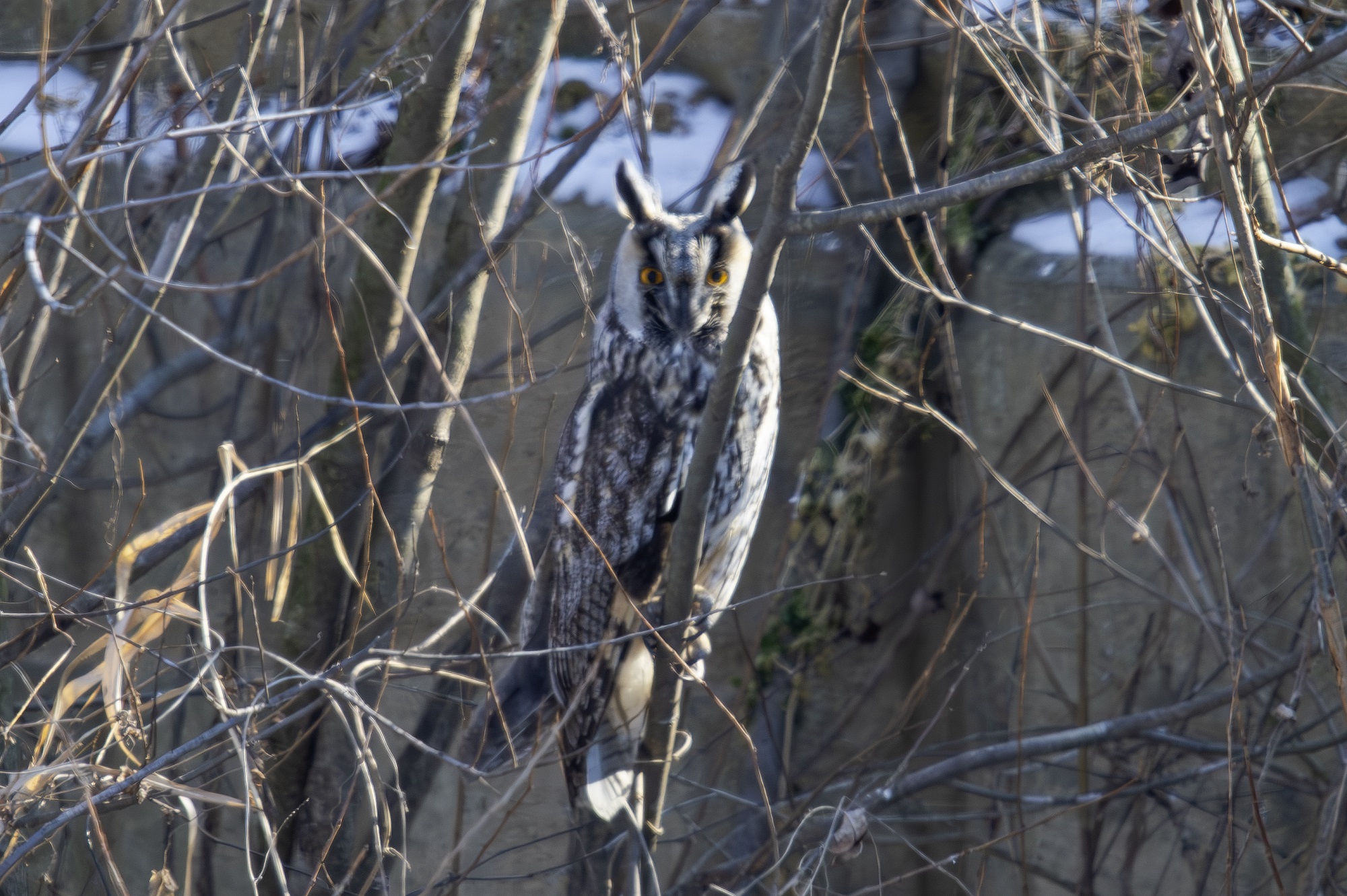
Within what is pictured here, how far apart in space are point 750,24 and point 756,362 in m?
2.50

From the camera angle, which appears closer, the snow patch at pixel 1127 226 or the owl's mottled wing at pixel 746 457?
the owl's mottled wing at pixel 746 457

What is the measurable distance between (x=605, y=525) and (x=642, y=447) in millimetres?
221

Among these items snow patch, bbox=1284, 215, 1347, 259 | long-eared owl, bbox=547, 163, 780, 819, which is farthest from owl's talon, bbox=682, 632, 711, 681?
Answer: snow patch, bbox=1284, 215, 1347, 259

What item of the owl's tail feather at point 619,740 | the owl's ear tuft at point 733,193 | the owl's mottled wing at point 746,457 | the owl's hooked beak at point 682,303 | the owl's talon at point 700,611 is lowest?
the owl's tail feather at point 619,740

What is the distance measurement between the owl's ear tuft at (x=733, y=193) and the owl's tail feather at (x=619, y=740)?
1.10 metres

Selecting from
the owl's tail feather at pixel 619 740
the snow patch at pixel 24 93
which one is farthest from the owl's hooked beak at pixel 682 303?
the snow patch at pixel 24 93

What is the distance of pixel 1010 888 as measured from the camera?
12.8ft

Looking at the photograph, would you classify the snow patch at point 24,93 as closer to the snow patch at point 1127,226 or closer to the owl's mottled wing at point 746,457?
the owl's mottled wing at point 746,457

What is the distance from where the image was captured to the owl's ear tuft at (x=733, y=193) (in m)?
2.63

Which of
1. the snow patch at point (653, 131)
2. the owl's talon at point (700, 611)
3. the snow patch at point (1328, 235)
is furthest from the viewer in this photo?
the snow patch at point (653, 131)

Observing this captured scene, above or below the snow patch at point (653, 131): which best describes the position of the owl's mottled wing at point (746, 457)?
below

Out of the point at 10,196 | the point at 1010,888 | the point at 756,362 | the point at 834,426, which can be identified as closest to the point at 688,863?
the point at 1010,888

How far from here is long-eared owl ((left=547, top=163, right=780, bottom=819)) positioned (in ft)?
8.68

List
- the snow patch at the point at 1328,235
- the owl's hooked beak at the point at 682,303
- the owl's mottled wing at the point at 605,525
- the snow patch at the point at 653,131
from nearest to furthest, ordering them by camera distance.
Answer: the owl's hooked beak at the point at 682,303 → the owl's mottled wing at the point at 605,525 → the snow patch at the point at 1328,235 → the snow patch at the point at 653,131
